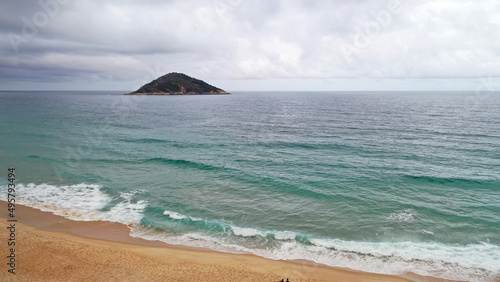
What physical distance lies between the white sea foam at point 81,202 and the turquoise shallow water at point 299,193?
0.16m

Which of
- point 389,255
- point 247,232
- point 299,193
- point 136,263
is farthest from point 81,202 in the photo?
point 389,255

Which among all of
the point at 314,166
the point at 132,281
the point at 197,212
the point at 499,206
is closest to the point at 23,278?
the point at 132,281

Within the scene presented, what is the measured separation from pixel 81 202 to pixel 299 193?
22889mm

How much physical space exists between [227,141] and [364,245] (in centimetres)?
3665

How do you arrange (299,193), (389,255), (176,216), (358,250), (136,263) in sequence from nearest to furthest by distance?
(136,263), (389,255), (358,250), (176,216), (299,193)

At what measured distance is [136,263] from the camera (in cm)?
1772

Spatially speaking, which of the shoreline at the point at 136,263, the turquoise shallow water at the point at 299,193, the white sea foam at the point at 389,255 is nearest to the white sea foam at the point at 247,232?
the turquoise shallow water at the point at 299,193

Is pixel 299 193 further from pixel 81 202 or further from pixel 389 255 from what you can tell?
pixel 81 202

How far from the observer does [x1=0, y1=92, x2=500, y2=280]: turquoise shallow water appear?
20.1m

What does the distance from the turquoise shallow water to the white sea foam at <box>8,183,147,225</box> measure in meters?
0.16

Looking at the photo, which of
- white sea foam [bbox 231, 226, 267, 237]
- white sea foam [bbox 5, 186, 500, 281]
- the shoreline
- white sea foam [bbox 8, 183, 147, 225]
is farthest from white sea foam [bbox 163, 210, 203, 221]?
the shoreline

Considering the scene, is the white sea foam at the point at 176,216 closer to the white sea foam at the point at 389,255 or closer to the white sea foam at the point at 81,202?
the white sea foam at the point at 81,202

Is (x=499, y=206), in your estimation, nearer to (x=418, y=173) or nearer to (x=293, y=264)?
(x=418, y=173)

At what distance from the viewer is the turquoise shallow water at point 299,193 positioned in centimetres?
2008
